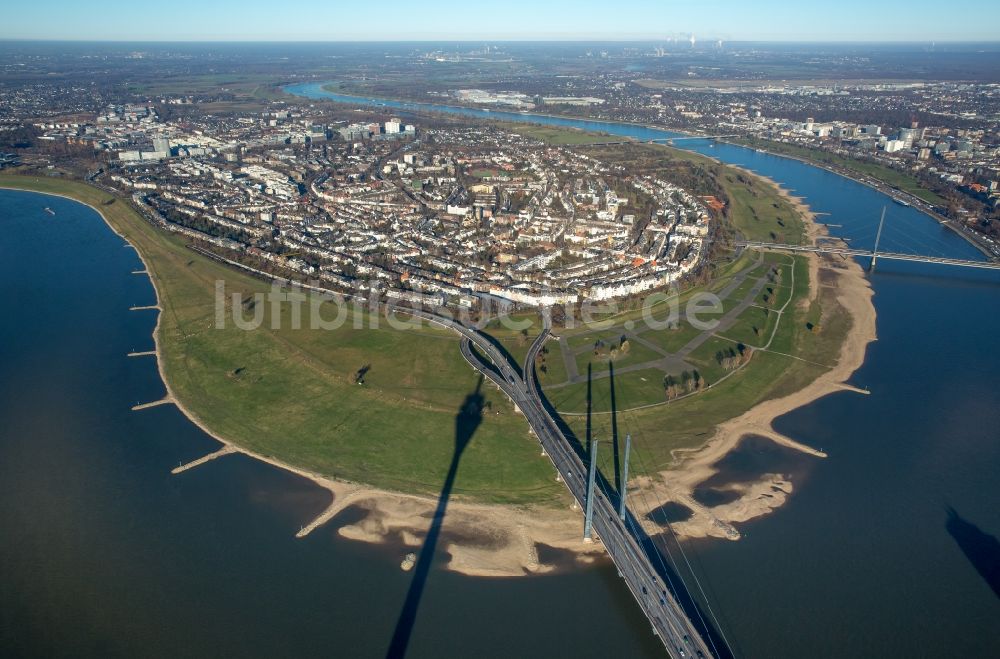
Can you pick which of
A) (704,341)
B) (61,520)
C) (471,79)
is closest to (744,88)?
(471,79)

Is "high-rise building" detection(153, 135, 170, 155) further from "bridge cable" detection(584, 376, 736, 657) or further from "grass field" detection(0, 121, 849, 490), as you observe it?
"bridge cable" detection(584, 376, 736, 657)

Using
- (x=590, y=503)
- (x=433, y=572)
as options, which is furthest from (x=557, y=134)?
(x=433, y=572)

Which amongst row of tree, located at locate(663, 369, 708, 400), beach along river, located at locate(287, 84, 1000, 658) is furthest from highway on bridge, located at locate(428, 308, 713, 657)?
row of tree, located at locate(663, 369, 708, 400)

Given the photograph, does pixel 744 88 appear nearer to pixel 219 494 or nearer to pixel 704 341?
pixel 704 341

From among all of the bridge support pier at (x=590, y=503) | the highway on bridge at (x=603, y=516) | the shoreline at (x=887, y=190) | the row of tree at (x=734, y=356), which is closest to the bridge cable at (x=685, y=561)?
the highway on bridge at (x=603, y=516)

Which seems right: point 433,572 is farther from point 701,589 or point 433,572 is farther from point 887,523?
point 887,523
